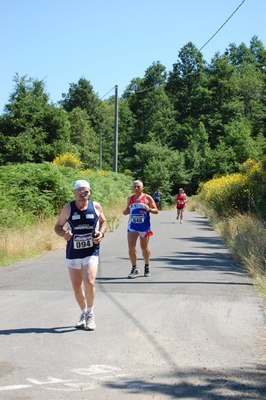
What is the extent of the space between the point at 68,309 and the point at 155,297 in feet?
5.16

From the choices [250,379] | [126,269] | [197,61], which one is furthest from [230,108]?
[250,379]

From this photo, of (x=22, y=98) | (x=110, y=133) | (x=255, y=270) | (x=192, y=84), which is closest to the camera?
(x=255, y=270)

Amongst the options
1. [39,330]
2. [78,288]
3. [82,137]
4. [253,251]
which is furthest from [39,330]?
[82,137]

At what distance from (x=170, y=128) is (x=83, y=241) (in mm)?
72481

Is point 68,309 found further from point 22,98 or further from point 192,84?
point 192,84

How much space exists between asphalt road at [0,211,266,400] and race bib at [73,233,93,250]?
1.03m

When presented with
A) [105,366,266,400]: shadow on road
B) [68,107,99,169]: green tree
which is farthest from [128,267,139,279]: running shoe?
[68,107,99,169]: green tree

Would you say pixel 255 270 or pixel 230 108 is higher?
pixel 230 108

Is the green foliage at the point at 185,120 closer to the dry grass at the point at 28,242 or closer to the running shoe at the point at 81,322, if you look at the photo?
the dry grass at the point at 28,242

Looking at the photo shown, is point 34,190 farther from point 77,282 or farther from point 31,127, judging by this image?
point 31,127

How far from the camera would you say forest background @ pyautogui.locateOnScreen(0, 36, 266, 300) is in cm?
4400

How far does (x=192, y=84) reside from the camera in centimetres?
8481

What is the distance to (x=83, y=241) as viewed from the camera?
7.89 m

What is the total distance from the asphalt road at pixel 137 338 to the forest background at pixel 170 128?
15839mm
